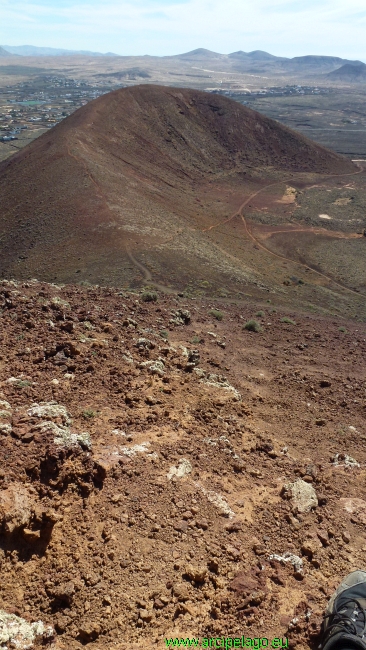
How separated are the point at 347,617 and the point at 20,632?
3386mm

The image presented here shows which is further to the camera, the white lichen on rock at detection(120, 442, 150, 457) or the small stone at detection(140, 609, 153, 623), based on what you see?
the white lichen on rock at detection(120, 442, 150, 457)

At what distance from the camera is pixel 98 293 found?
1569 centimetres

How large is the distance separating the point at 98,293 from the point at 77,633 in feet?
40.2

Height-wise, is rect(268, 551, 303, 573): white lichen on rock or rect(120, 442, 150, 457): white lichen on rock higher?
rect(120, 442, 150, 457): white lichen on rock

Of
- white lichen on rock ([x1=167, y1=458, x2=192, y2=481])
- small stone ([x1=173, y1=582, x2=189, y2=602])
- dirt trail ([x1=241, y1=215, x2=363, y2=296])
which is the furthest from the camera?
dirt trail ([x1=241, y1=215, x2=363, y2=296])

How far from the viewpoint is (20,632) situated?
166 inches

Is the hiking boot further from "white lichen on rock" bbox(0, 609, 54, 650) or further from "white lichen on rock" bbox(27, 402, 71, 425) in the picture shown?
"white lichen on rock" bbox(27, 402, 71, 425)

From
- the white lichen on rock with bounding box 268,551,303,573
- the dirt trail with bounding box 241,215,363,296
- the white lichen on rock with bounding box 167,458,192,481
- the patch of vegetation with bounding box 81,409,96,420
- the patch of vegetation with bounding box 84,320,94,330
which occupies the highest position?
the patch of vegetation with bounding box 84,320,94,330

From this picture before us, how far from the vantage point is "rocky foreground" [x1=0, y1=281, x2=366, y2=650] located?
185 inches

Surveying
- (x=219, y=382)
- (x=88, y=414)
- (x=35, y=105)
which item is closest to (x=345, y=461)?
(x=219, y=382)

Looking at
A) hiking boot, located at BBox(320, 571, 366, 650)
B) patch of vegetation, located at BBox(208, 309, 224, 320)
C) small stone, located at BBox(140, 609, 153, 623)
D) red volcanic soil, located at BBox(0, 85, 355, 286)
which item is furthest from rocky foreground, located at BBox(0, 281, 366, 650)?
red volcanic soil, located at BBox(0, 85, 355, 286)

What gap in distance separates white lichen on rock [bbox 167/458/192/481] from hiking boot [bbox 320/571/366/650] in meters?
2.50

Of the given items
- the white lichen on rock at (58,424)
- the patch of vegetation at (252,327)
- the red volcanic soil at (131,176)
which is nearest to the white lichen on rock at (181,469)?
the white lichen on rock at (58,424)

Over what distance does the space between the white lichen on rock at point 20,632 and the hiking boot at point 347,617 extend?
2.88m
